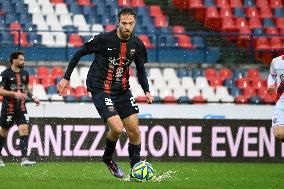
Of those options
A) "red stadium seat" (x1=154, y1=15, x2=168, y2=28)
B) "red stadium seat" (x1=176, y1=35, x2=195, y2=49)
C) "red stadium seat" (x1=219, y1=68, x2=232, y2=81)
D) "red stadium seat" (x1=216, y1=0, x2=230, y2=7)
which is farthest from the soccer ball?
"red stadium seat" (x1=216, y1=0, x2=230, y2=7)

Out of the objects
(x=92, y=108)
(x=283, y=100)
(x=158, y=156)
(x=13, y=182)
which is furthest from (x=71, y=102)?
(x=13, y=182)

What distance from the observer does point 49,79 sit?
18.2 metres

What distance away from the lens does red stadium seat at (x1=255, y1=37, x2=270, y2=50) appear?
20.9 meters

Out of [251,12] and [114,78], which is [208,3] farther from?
[114,78]

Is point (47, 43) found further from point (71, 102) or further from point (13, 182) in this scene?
point (13, 182)

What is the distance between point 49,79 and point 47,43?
124 centimetres

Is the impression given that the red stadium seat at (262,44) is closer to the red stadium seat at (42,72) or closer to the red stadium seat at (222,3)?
the red stadium seat at (222,3)

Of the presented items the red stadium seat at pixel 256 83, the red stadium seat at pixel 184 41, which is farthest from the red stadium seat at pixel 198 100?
the red stadium seat at pixel 184 41

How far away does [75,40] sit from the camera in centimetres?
1945

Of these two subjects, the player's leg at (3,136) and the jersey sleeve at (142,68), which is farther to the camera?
the player's leg at (3,136)

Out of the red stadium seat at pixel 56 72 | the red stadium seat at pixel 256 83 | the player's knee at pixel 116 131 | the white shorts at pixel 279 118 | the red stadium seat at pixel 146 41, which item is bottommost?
the red stadium seat at pixel 256 83

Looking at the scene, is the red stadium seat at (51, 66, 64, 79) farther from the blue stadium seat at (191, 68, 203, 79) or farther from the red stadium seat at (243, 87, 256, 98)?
the red stadium seat at (243, 87, 256, 98)

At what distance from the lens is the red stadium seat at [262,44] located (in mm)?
20906

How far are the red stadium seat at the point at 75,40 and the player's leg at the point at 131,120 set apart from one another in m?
9.06
